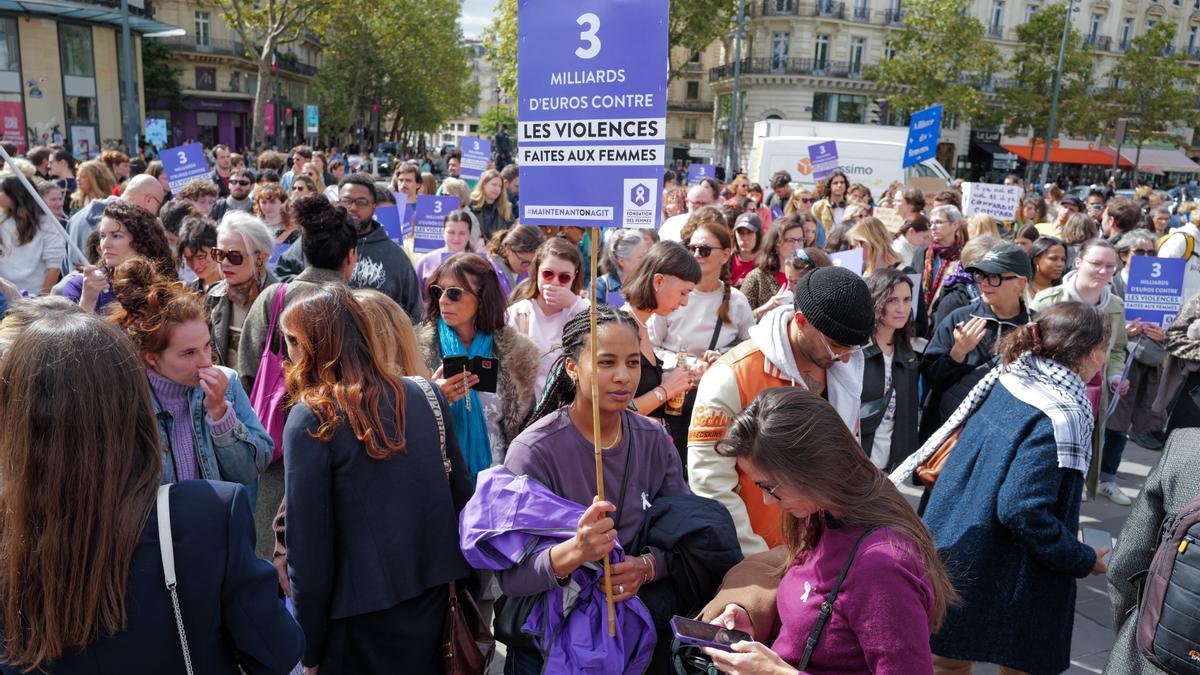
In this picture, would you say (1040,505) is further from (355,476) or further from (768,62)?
(768,62)

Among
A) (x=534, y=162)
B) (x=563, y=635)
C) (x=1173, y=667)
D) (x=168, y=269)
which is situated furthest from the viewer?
(x=168, y=269)

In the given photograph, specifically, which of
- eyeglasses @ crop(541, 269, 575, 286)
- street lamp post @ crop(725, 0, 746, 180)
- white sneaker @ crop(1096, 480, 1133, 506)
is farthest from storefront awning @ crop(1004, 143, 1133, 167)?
eyeglasses @ crop(541, 269, 575, 286)

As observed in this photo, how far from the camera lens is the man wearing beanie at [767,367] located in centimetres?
285

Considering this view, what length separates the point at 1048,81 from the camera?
42.7 meters

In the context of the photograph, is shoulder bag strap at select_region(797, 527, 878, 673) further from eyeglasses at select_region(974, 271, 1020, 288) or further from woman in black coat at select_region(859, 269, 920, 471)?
eyeglasses at select_region(974, 271, 1020, 288)

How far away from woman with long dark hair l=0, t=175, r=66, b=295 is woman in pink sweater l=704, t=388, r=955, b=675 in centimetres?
565

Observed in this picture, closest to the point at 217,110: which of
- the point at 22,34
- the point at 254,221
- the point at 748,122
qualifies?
the point at 22,34

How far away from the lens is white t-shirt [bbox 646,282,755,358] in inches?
192

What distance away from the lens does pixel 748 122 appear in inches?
2131

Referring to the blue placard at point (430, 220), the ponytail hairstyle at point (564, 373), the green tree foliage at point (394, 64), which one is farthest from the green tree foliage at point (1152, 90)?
the ponytail hairstyle at point (564, 373)

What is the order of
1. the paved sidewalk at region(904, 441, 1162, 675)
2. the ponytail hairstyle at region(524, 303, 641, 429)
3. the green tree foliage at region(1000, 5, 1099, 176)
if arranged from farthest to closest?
the green tree foliage at region(1000, 5, 1099, 176) → the paved sidewalk at region(904, 441, 1162, 675) → the ponytail hairstyle at region(524, 303, 641, 429)

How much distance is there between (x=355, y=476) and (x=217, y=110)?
55.9 meters

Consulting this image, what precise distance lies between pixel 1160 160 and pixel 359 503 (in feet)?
203

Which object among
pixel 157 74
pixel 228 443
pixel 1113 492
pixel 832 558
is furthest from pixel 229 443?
pixel 157 74
